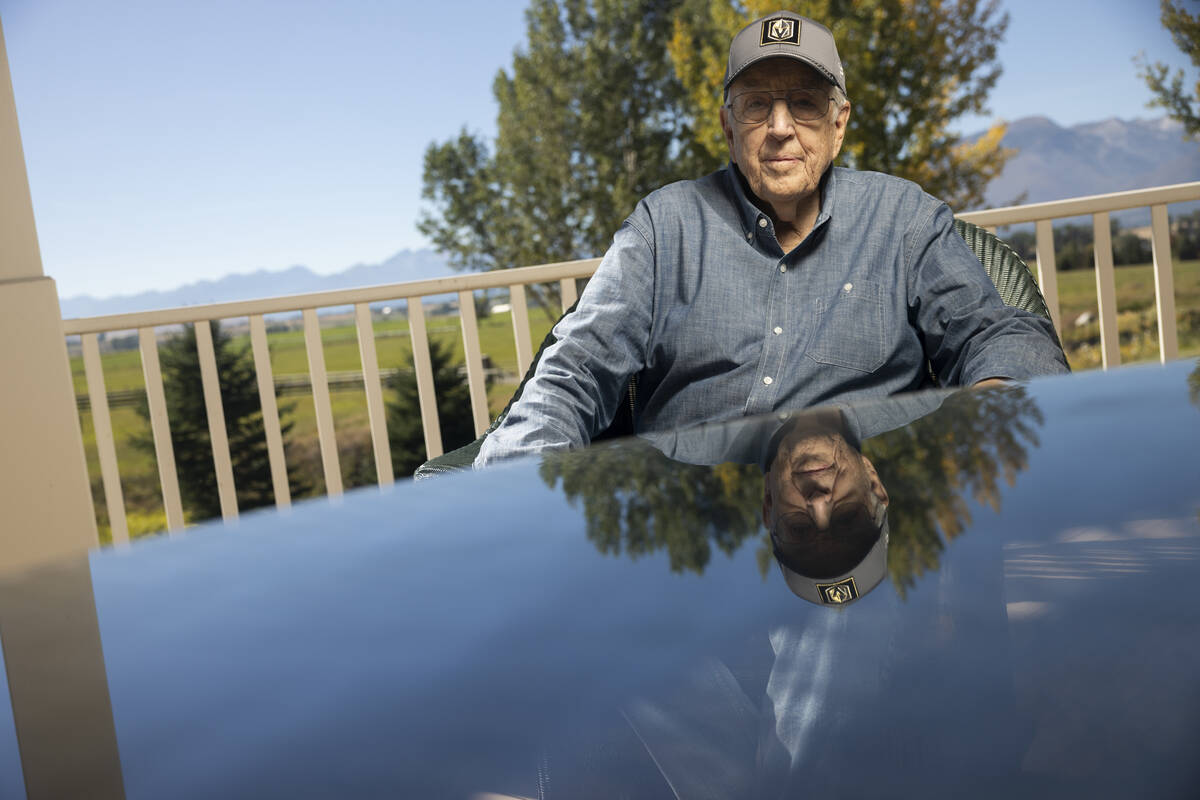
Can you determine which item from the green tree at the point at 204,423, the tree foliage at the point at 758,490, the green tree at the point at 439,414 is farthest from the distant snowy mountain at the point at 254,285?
the tree foliage at the point at 758,490

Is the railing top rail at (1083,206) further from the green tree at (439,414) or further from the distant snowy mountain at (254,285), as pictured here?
the distant snowy mountain at (254,285)

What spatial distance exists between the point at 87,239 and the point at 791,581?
163 ft

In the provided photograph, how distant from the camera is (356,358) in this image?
2841 cm

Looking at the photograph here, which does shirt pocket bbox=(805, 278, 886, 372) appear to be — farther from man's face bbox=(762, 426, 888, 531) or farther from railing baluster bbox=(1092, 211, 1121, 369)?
railing baluster bbox=(1092, 211, 1121, 369)

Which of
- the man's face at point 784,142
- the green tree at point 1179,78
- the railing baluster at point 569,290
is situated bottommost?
the railing baluster at point 569,290

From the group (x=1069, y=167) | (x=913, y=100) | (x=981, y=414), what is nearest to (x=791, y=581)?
(x=981, y=414)

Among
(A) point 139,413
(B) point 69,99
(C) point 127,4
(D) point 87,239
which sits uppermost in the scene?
(C) point 127,4

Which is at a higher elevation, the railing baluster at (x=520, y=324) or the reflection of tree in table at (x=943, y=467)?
the railing baluster at (x=520, y=324)

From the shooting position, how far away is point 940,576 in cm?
35

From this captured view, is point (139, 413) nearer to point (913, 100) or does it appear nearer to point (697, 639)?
point (913, 100)

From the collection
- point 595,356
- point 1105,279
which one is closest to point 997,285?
point 595,356

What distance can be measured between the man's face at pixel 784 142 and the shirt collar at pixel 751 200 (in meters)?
0.03

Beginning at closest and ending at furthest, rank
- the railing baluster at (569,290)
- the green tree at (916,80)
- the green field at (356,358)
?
1. the railing baluster at (569,290)
2. the green tree at (916,80)
3. the green field at (356,358)

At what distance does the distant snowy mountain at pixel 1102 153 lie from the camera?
109 feet
